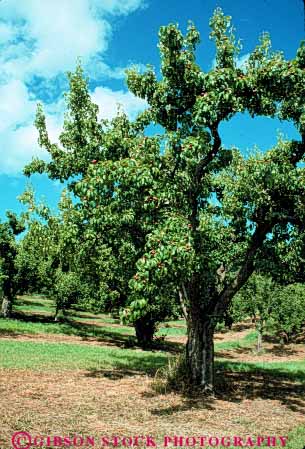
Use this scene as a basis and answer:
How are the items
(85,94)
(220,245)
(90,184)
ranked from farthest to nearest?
(85,94)
(220,245)
(90,184)

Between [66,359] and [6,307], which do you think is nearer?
[66,359]

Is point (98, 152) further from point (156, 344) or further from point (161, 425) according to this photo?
point (156, 344)

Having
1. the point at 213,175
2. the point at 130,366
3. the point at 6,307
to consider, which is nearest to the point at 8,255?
the point at 6,307

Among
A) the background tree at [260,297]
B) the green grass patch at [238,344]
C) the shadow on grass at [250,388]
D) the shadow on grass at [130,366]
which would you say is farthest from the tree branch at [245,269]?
the green grass patch at [238,344]

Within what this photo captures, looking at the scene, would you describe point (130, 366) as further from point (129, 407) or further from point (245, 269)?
point (245, 269)

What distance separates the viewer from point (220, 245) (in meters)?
16.0

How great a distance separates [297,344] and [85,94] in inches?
1375

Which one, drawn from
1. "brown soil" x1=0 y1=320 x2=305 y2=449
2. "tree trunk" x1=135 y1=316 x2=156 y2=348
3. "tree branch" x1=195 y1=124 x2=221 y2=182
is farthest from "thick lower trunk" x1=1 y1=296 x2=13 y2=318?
Answer: "tree branch" x1=195 y1=124 x2=221 y2=182

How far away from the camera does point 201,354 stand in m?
14.8

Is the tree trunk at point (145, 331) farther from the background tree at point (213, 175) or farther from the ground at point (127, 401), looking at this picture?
the background tree at point (213, 175)

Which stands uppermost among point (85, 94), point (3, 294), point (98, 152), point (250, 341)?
point (85, 94)

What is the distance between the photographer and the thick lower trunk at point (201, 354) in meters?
14.5

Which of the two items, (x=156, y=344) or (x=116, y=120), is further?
(x=156, y=344)

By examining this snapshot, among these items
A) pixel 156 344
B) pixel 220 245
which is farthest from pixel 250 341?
pixel 220 245
